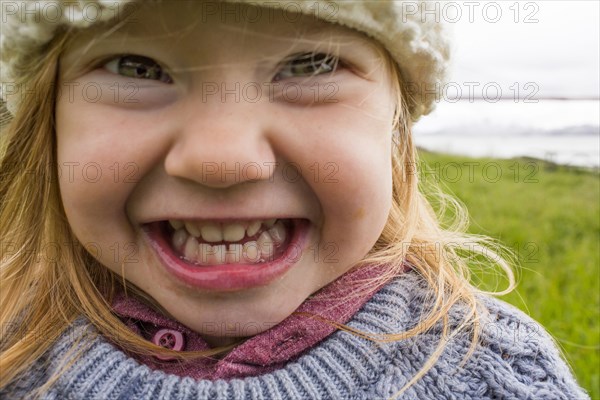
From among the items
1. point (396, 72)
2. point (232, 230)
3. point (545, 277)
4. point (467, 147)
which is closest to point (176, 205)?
point (232, 230)

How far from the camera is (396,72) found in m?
1.08

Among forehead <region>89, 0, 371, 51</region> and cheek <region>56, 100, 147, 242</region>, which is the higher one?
forehead <region>89, 0, 371, 51</region>

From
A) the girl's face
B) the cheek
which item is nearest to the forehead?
the girl's face

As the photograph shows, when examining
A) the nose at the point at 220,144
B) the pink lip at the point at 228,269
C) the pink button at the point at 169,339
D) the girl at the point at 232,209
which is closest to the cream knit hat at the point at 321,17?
the girl at the point at 232,209

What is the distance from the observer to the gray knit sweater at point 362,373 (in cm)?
97

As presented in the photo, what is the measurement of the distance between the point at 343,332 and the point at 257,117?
36 centimetres

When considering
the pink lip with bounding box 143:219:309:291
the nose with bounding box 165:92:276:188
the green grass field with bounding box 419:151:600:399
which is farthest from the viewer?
the green grass field with bounding box 419:151:600:399

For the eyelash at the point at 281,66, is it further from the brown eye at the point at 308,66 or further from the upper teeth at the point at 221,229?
the upper teeth at the point at 221,229

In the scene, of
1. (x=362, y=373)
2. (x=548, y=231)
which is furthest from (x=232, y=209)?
(x=548, y=231)

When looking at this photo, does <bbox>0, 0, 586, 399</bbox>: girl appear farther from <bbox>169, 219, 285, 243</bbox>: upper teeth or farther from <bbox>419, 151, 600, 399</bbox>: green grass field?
<bbox>419, 151, 600, 399</bbox>: green grass field

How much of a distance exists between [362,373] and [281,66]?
17.8 inches

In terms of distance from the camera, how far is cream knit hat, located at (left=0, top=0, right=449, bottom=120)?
874mm

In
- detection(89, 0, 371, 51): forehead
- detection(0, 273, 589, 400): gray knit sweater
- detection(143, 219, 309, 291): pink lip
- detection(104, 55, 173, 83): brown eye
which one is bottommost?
detection(0, 273, 589, 400): gray knit sweater

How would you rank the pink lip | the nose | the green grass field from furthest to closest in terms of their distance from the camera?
the green grass field → the pink lip → the nose
